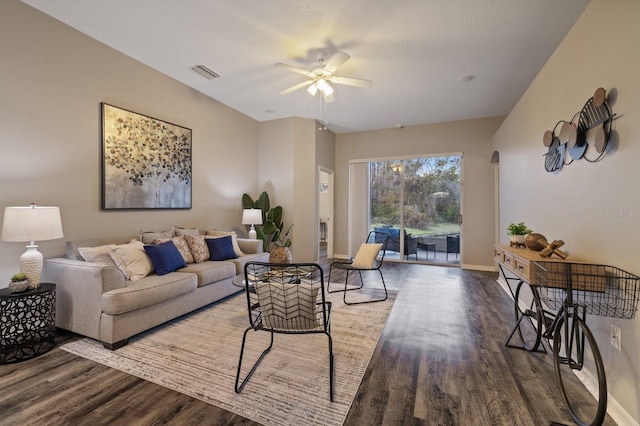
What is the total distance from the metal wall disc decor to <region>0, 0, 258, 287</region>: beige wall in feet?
14.9

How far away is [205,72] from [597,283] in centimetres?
452

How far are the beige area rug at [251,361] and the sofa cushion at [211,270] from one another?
1.33 feet

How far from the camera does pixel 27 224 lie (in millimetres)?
2186

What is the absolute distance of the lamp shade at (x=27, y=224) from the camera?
2.14m

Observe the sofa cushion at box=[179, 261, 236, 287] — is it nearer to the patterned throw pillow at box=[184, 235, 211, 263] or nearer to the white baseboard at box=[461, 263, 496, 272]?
the patterned throw pillow at box=[184, 235, 211, 263]

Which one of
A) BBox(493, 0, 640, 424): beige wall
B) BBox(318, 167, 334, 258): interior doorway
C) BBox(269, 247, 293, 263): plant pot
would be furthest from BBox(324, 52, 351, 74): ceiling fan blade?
BBox(318, 167, 334, 258): interior doorway

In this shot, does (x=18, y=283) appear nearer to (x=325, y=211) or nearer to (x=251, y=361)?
(x=251, y=361)

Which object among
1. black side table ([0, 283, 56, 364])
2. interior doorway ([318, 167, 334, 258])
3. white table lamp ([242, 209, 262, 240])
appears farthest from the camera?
interior doorway ([318, 167, 334, 258])

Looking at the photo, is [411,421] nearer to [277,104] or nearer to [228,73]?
[228,73]

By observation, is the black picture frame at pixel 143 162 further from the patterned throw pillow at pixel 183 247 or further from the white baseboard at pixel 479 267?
the white baseboard at pixel 479 267

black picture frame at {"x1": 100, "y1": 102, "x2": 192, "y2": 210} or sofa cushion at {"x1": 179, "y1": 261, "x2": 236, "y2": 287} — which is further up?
black picture frame at {"x1": 100, "y1": 102, "x2": 192, "y2": 210}

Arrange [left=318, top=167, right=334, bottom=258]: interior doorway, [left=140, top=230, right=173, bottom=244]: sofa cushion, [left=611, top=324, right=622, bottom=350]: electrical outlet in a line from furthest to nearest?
1. [left=318, top=167, right=334, bottom=258]: interior doorway
2. [left=140, top=230, right=173, bottom=244]: sofa cushion
3. [left=611, top=324, right=622, bottom=350]: electrical outlet

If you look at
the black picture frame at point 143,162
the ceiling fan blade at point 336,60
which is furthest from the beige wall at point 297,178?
the ceiling fan blade at point 336,60

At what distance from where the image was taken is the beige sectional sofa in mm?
2311
